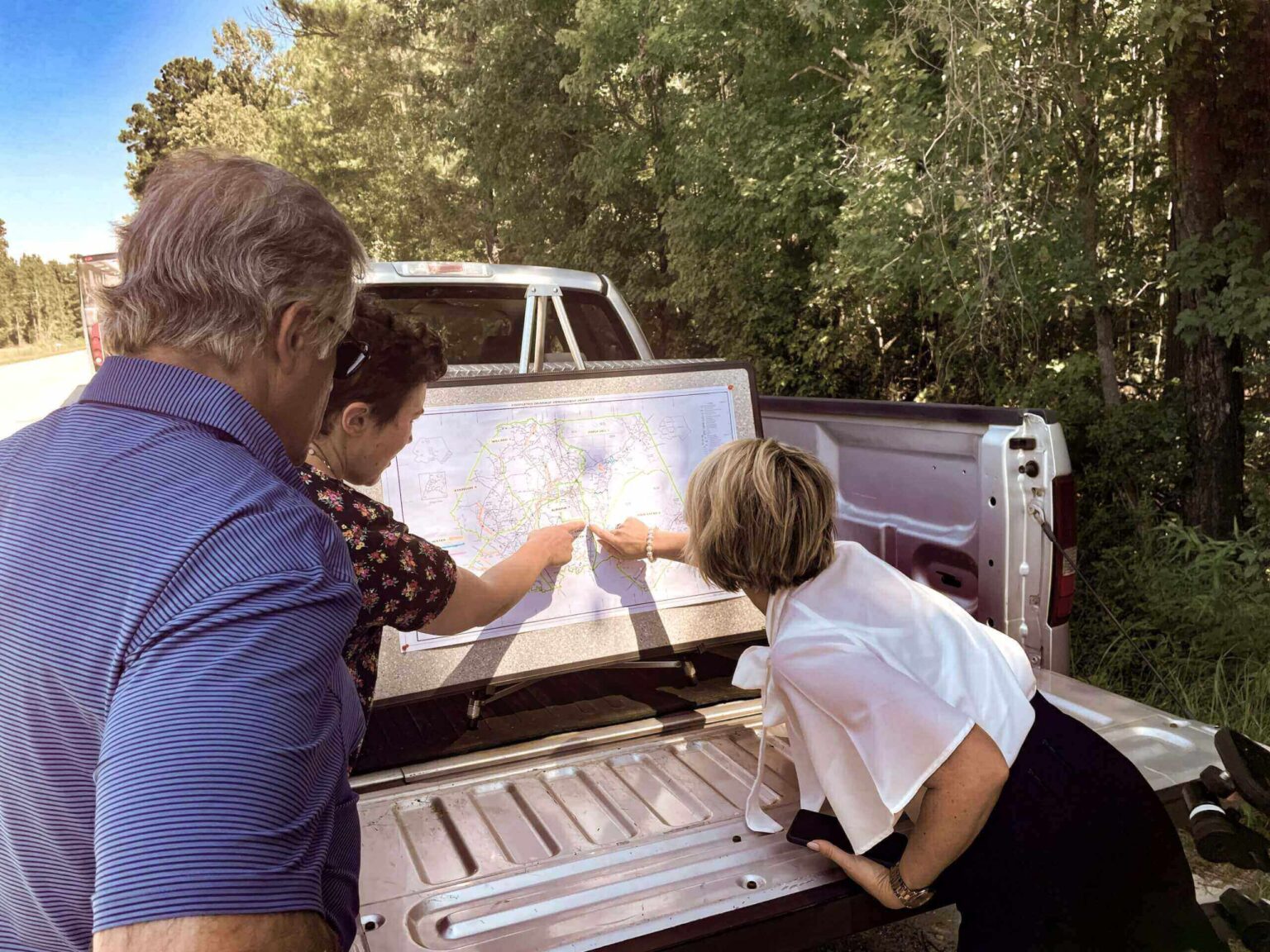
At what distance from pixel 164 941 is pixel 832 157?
871 cm

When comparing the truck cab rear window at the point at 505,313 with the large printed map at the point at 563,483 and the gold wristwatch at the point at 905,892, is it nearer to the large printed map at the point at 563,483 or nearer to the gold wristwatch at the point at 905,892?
the large printed map at the point at 563,483

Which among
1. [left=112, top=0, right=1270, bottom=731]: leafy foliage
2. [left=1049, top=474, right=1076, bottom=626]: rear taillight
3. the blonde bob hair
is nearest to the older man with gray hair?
the blonde bob hair

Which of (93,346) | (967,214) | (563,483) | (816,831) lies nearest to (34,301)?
(93,346)

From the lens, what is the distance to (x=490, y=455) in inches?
122

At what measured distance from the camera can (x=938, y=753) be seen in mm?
1978

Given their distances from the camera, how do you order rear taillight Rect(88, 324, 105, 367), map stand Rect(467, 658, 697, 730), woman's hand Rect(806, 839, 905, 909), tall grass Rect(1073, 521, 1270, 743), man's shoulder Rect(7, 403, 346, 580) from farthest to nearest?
rear taillight Rect(88, 324, 105, 367), tall grass Rect(1073, 521, 1270, 743), map stand Rect(467, 658, 697, 730), woman's hand Rect(806, 839, 905, 909), man's shoulder Rect(7, 403, 346, 580)

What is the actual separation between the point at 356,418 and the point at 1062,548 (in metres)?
2.09

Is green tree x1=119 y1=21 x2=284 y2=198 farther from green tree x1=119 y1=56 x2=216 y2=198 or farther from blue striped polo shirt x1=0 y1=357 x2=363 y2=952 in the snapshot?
blue striped polo shirt x1=0 y1=357 x2=363 y2=952

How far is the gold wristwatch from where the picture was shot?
2.10 meters

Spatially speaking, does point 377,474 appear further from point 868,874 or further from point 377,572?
point 868,874

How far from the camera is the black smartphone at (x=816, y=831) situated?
2287 mm

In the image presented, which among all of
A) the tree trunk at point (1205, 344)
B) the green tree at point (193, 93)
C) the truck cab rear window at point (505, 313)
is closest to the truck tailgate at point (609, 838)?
the truck cab rear window at point (505, 313)

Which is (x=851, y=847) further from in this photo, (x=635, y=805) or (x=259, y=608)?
(x=259, y=608)

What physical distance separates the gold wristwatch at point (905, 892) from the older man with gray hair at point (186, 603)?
1361mm
